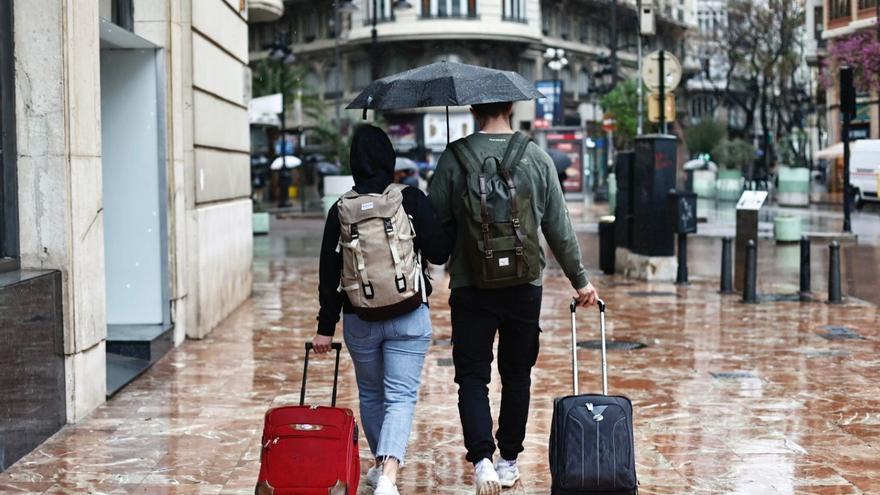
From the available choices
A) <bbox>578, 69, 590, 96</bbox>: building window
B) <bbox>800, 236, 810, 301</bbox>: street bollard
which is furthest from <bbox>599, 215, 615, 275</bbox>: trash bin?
<bbox>578, 69, 590, 96</bbox>: building window

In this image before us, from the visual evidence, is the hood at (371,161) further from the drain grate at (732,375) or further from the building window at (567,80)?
the building window at (567,80)

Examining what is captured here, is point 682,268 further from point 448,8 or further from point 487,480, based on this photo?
point 448,8

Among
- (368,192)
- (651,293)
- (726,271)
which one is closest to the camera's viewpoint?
(368,192)

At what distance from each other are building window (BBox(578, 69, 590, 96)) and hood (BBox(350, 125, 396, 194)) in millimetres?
68437

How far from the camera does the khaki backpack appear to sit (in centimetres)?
585

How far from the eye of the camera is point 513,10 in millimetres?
64562

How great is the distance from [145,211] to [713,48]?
6409cm

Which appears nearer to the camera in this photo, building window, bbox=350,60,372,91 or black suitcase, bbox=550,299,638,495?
black suitcase, bbox=550,299,638,495

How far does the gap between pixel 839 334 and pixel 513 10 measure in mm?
53319

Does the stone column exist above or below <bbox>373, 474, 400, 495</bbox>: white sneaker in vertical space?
above

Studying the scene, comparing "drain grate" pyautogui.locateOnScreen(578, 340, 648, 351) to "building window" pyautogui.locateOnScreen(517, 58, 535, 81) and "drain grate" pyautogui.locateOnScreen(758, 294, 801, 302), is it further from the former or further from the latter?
"building window" pyautogui.locateOnScreen(517, 58, 535, 81)

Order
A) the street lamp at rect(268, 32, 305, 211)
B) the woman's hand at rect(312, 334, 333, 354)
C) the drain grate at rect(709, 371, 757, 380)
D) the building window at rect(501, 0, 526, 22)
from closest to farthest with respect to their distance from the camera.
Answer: the woman's hand at rect(312, 334, 333, 354) < the drain grate at rect(709, 371, 757, 380) < the street lamp at rect(268, 32, 305, 211) < the building window at rect(501, 0, 526, 22)

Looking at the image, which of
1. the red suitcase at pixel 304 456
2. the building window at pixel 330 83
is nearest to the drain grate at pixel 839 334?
the red suitcase at pixel 304 456

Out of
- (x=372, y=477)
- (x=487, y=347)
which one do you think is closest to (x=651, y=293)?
(x=372, y=477)
